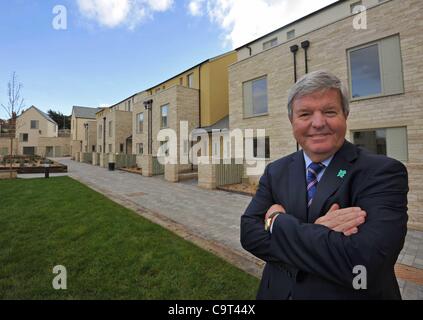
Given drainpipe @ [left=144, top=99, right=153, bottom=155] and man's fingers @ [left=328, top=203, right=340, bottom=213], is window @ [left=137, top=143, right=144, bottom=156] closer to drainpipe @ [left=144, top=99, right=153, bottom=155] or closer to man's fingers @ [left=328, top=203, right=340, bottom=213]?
drainpipe @ [left=144, top=99, right=153, bottom=155]

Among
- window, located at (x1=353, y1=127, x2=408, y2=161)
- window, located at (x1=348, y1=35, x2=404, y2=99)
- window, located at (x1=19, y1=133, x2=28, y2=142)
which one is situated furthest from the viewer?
window, located at (x1=19, y1=133, x2=28, y2=142)

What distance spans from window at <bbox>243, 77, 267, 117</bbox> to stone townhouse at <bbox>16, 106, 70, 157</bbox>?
164ft

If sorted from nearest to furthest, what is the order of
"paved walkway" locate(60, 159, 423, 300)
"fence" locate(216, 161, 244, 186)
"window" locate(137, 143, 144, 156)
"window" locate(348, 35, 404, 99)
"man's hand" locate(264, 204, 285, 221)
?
"man's hand" locate(264, 204, 285, 221) → "paved walkway" locate(60, 159, 423, 300) → "window" locate(348, 35, 404, 99) → "fence" locate(216, 161, 244, 186) → "window" locate(137, 143, 144, 156)

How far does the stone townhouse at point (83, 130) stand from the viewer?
3762 centimetres

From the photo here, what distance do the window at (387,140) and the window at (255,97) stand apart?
4911mm

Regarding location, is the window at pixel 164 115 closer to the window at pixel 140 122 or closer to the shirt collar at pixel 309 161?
the window at pixel 140 122

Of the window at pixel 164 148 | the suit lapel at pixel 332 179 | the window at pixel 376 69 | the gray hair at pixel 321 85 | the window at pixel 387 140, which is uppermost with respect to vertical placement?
the window at pixel 376 69

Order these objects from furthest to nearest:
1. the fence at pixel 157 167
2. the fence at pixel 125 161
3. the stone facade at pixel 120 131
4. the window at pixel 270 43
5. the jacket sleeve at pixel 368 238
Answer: the stone facade at pixel 120 131
the fence at pixel 125 161
the window at pixel 270 43
the fence at pixel 157 167
the jacket sleeve at pixel 368 238

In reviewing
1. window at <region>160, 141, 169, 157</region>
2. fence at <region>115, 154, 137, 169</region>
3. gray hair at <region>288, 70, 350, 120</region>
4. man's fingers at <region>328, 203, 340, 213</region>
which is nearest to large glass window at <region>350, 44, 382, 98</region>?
gray hair at <region>288, 70, 350, 120</region>

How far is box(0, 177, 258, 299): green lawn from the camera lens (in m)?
2.90

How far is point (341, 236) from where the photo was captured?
1151mm

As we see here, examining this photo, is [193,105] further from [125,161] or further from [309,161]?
[309,161]

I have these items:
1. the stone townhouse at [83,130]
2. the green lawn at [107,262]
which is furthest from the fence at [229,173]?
the stone townhouse at [83,130]
